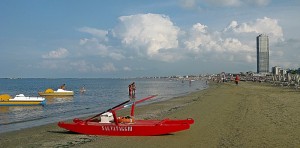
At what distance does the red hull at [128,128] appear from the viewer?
1200 centimetres

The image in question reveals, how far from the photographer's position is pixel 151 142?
1112 cm

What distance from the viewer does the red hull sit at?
12.0 m

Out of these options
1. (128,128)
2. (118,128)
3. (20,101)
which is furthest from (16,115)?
(128,128)

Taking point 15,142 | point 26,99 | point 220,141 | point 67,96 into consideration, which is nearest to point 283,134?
point 220,141

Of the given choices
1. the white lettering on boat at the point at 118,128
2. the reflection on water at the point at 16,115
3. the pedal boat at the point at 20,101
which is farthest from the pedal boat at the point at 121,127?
the pedal boat at the point at 20,101

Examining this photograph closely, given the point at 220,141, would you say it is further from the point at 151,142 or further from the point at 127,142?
the point at 127,142

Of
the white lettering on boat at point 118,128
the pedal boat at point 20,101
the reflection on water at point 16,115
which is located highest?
the white lettering on boat at point 118,128

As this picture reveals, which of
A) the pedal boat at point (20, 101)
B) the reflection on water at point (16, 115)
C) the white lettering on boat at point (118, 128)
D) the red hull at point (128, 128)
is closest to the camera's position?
the red hull at point (128, 128)

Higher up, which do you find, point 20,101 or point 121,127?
point 121,127

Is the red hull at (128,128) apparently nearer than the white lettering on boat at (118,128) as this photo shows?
Yes

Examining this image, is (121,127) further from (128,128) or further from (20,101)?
(20,101)

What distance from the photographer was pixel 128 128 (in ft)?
40.2

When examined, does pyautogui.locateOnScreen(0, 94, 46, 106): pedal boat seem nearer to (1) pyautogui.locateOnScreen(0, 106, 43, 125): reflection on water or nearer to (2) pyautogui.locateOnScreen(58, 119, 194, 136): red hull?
(1) pyautogui.locateOnScreen(0, 106, 43, 125): reflection on water

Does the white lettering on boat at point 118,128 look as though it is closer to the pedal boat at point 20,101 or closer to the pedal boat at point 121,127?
the pedal boat at point 121,127
